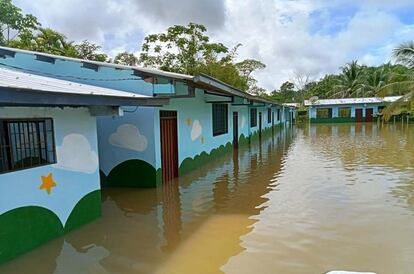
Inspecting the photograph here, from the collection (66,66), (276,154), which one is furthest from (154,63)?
(66,66)

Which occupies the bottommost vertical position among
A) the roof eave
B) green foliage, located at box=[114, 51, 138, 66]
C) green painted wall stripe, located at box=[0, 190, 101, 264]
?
green painted wall stripe, located at box=[0, 190, 101, 264]

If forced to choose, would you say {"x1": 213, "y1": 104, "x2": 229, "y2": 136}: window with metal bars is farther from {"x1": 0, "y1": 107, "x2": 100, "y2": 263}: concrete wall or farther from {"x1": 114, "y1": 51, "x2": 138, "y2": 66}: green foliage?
{"x1": 114, "y1": 51, "x2": 138, "y2": 66}: green foliage

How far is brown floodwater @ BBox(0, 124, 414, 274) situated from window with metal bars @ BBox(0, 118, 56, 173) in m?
1.43

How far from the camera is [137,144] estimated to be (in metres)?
9.16

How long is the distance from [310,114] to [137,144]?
127 ft

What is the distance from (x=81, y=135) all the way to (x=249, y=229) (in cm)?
373

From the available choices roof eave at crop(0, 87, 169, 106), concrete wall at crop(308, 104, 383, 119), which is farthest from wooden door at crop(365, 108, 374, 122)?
roof eave at crop(0, 87, 169, 106)

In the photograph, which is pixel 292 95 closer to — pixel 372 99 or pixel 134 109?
pixel 372 99

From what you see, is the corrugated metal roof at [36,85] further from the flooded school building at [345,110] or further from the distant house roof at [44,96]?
the flooded school building at [345,110]

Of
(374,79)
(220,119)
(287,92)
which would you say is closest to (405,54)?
(220,119)

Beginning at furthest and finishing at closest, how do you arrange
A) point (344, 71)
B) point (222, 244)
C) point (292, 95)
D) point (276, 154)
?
1. point (292, 95)
2. point (344, 71)
3. point (276, 154)
4. point (222, 244)

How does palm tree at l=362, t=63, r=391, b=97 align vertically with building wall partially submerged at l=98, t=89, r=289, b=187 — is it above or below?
above

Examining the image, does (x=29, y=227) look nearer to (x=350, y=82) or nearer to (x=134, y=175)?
(x=134, y=175)

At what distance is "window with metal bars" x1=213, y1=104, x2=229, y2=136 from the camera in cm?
1496
